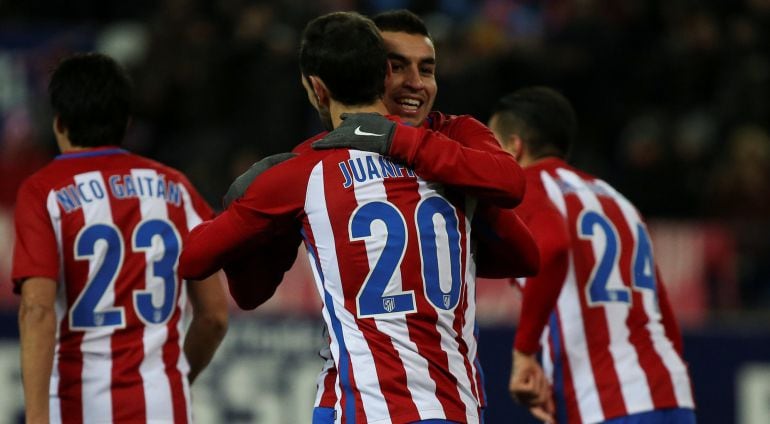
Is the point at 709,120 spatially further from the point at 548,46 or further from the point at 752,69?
the point at 548,46

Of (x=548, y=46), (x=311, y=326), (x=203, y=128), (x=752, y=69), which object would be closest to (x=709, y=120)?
(x=752, y=69)

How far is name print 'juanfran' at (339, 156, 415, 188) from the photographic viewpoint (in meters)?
3.87

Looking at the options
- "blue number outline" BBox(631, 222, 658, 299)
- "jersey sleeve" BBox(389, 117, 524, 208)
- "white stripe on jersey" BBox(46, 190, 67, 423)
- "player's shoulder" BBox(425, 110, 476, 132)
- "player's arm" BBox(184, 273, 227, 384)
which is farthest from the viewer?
"blue number outline" BBox(631, 222, 658, 299)

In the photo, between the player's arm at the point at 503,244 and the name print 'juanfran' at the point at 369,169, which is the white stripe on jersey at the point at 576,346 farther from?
the name print 'juanfran' at the point at 369,169

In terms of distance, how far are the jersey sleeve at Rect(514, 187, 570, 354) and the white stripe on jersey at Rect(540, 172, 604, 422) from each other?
0.20 metres

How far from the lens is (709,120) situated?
12805mm

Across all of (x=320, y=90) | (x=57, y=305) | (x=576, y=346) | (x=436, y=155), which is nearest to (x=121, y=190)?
(x=57, y=305)

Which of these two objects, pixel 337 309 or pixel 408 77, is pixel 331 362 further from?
pixel 408 77

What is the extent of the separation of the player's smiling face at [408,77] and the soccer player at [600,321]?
1121 mm

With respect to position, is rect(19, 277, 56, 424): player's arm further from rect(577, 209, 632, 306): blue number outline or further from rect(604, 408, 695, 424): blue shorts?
rect(604, 408, 695, 424): blue shorts

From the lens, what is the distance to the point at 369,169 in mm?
3871

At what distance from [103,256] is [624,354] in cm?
219

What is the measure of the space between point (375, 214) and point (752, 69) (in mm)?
9612

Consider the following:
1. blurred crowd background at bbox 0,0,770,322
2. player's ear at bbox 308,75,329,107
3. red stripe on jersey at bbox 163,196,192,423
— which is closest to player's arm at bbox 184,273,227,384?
red stripe on jersey at bbox 163,196,192,423
